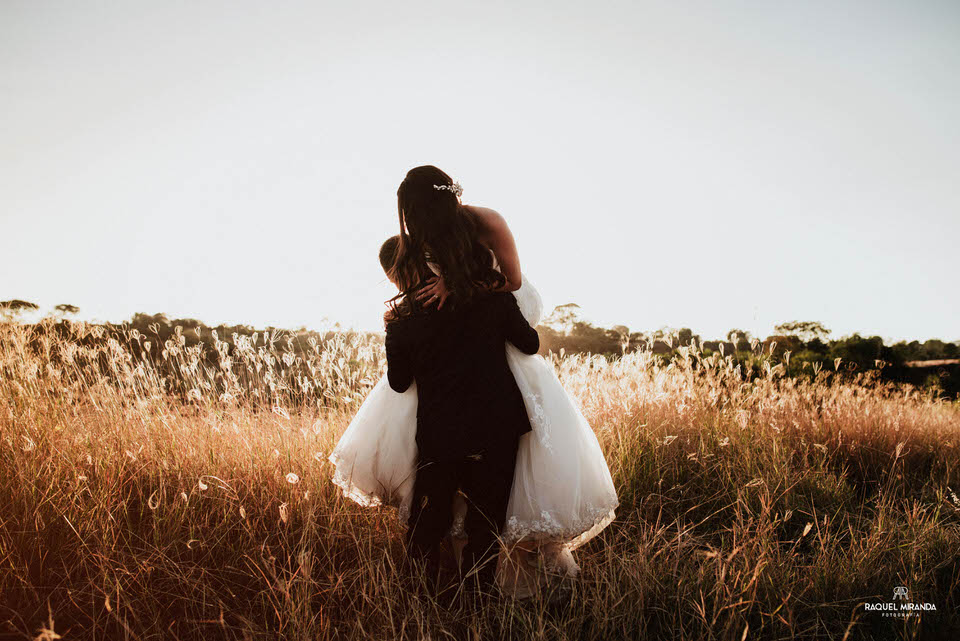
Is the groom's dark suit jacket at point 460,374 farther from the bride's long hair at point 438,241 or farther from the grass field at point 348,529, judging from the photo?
the grass field at point 348,529

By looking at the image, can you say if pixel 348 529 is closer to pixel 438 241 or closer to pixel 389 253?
pixel 389 253

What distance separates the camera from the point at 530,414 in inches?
81.4

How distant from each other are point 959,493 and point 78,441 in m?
5.92

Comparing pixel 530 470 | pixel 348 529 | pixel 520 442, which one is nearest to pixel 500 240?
pixel 520 442

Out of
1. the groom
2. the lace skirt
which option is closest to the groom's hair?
the groom

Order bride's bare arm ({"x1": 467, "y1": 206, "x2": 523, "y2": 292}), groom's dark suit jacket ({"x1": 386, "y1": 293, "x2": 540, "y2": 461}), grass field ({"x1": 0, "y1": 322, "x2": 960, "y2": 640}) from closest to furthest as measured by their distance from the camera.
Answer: grass field ({"x1": 0, "y1": 322, "x2": 960, "y2": 640}) < groom's dark suit jacket ({"x1": 386, "y1": 293, "x2": 540, "y2": 461}) < bride's bare arm ({"x1": 467, "y1": 206, "x2": 523, "y2": 292})

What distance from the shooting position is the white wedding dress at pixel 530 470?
2012 mm

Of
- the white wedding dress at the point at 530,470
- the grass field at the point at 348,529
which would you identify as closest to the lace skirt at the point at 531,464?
the white wedding dress at the point at 530,470

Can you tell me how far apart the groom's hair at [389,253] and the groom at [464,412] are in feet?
0.76

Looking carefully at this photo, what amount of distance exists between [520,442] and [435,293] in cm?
76

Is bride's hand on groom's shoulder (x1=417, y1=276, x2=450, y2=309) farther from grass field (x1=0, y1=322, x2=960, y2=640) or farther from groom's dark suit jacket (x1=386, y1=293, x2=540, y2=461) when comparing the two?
grass field (x1=0, y1=322, x2=960, y2=640)

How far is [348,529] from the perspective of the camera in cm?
235

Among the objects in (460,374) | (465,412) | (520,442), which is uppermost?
(460,374)

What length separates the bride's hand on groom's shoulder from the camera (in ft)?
6.40
